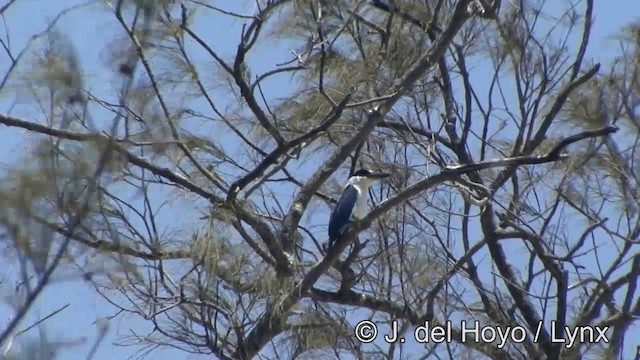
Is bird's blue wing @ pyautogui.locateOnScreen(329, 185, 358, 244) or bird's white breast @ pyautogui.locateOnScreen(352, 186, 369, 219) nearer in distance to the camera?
bird's blue wing @ pyautogui.locateOnScreen(329, 185, 358, 244)

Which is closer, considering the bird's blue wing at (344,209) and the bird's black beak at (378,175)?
the bird's blue wing at (344,209)

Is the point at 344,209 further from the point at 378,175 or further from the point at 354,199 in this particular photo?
the point at 378,175

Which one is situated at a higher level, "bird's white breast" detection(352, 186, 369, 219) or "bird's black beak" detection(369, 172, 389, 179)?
"bird's black beak" detection(369, 172, 389, 179)

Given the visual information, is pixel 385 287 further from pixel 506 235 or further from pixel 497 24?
pixel 497 24

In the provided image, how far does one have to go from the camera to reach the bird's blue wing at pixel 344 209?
366cm

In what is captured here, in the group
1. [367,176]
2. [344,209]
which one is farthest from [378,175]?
[344,209]

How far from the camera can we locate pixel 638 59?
3838mm

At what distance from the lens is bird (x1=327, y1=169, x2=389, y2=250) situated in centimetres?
372

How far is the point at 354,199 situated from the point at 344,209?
0.14ft

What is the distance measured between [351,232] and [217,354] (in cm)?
47

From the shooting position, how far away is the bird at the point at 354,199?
372 cm

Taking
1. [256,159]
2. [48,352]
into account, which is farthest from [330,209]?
[48,352]

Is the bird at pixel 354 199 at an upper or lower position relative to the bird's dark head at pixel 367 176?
lower

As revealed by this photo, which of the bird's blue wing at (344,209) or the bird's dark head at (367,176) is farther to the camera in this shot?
the bird's dark head at (367,176)
